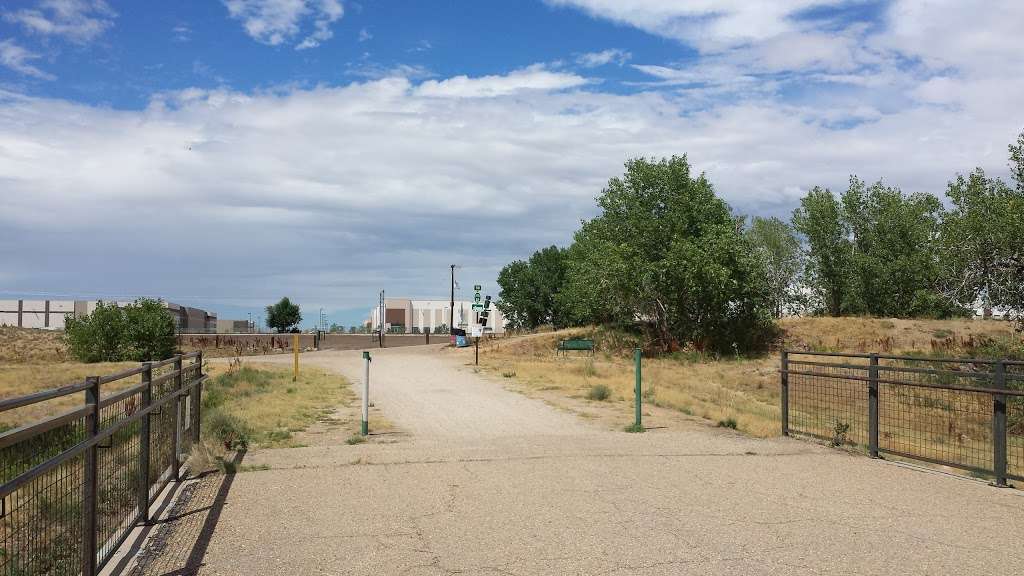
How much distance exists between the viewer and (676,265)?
42344 mm

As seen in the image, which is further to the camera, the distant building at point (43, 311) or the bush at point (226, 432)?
the distant building at point (43, 311)

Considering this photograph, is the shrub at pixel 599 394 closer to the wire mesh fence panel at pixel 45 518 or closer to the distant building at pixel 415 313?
the wire mesh fence panel at pixel 45 518

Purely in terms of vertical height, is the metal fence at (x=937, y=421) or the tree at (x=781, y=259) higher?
the tree at (x=781, y=259)

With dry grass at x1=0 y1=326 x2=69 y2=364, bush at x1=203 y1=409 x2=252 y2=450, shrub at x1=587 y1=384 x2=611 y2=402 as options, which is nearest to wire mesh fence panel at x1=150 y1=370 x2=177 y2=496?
bush at x1=203 y1=409 x2=252 y2=450

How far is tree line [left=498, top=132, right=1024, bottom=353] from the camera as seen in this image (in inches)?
1105

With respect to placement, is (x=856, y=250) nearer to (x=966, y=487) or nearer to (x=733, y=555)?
(x=966, y=487)

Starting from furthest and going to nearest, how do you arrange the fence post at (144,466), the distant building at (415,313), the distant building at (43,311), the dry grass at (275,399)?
the distant building at (415,313)
the distant building at (43,311)
the dry grass at (275,399)
the fence post at (144,466)

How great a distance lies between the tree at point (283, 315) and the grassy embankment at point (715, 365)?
73.2 m

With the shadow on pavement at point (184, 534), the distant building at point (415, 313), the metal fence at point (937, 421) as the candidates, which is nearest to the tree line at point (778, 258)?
the metal fence at point (937, 421)

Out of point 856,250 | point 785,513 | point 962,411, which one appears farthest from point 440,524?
point 856,250

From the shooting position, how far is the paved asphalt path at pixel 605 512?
243 inches

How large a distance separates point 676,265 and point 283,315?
8827cm

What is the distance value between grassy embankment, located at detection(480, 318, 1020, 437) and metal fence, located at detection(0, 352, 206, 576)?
919 centimetres

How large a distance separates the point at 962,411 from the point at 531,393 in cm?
1103
